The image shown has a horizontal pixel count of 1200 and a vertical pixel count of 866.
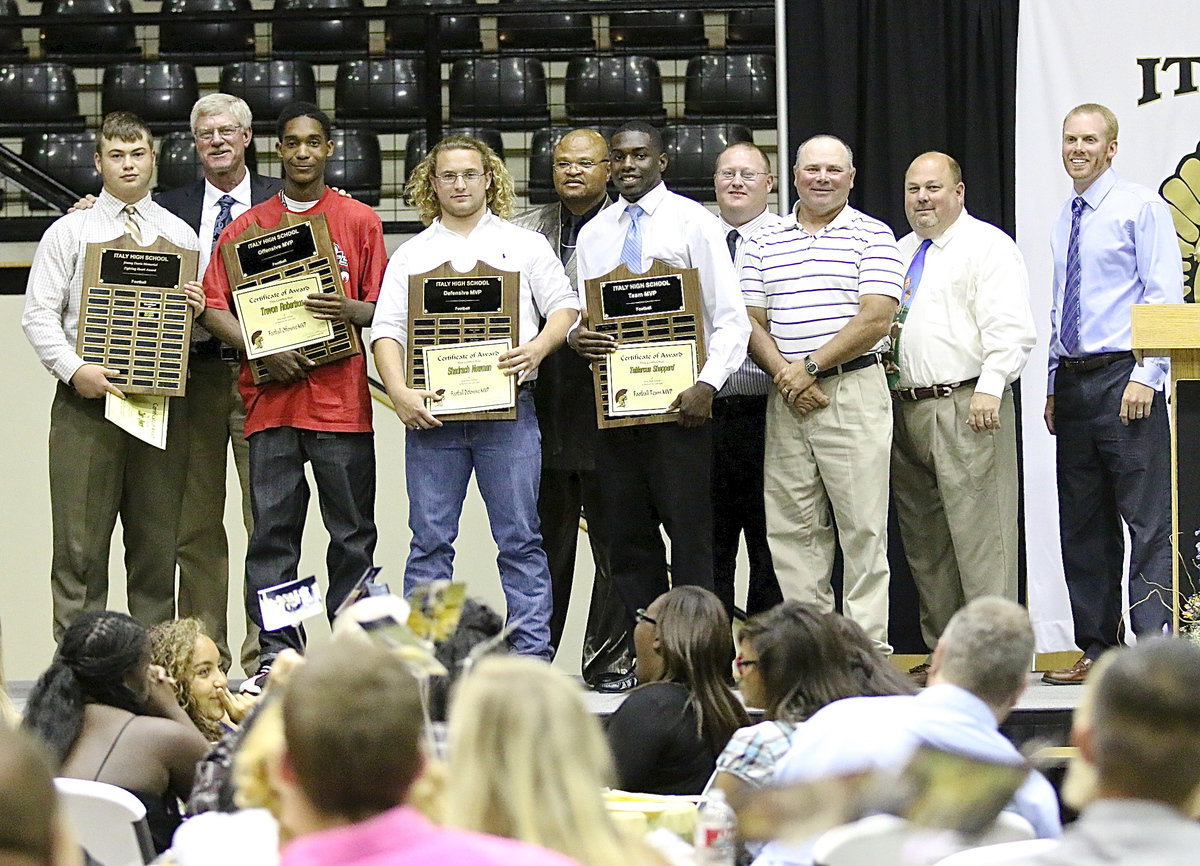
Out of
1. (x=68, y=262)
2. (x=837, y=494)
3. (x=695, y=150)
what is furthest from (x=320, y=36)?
(x=837, y=494)

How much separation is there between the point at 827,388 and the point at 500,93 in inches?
147

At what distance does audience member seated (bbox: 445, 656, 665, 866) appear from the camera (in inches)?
74.8

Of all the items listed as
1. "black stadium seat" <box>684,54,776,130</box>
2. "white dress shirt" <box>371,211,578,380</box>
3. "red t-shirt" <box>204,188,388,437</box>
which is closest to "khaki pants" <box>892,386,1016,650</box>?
"white dress shirt" <box>371,211,578,380</box>

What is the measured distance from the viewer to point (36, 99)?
27.6 ft

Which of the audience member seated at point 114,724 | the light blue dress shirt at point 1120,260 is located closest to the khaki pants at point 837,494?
the light blue dress shirt at point 1120,260

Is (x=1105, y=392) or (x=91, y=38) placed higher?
(x=91, y=38)

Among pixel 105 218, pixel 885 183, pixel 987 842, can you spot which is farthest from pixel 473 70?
pixel 987 842

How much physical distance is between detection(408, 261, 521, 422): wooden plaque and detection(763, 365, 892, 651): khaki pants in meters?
0.94

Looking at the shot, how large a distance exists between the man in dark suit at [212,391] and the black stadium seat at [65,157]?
2.75 m

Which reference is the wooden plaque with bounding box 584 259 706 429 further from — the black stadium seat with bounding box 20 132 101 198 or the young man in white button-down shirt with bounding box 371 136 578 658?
the black stadium seat with bounding box 20 132 101 198

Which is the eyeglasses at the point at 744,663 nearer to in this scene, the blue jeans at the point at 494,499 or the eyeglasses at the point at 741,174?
the blue jeans at the point at 494,499

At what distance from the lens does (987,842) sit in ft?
7.91

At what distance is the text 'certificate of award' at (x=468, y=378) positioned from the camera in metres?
5.02

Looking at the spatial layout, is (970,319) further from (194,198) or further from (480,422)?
(194,198)
